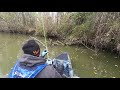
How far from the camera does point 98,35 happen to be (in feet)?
30.5

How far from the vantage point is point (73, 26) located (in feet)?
35.6

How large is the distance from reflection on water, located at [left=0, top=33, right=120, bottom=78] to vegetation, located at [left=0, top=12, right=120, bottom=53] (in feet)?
1.36

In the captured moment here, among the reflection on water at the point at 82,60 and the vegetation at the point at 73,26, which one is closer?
the reflection on water at the point at 82,60

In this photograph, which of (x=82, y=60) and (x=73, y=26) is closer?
(x=82, y=60)

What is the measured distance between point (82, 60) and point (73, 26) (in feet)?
8.11

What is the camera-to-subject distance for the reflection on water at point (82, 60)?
758 cm

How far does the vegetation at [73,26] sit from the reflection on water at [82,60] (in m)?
0.42

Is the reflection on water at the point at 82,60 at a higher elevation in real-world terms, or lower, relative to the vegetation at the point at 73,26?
lower

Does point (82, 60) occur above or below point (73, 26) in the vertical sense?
below

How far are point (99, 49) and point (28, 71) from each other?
280 inches

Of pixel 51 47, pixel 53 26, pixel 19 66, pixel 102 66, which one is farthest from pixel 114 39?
pixel 19 66

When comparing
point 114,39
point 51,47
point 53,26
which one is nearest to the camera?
point 114,39
